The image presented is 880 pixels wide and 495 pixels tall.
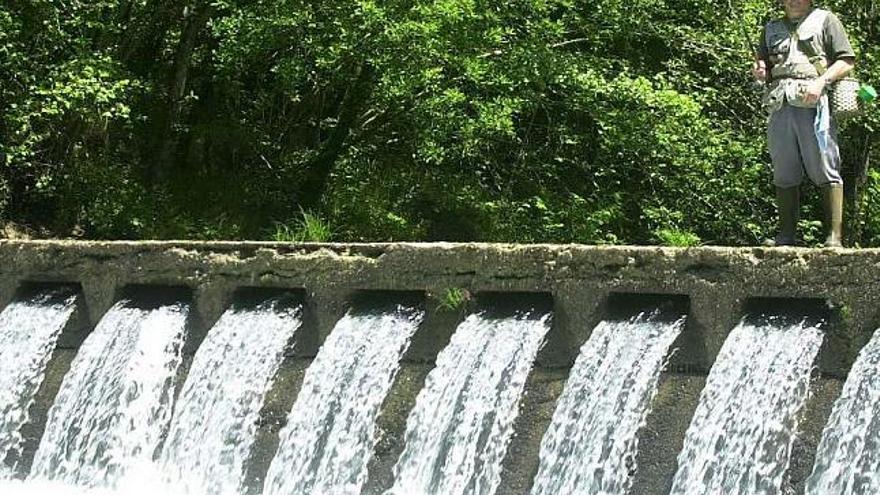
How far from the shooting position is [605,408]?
5969 millimetres

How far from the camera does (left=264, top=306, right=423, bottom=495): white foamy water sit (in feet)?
21.6

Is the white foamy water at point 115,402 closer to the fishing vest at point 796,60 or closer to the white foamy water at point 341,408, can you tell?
the white foamy water at point 341,408

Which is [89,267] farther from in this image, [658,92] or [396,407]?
[658,92]

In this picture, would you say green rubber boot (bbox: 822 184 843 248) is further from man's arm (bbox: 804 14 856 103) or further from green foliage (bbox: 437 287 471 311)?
green foliage (bbox: 437 287 471 311)

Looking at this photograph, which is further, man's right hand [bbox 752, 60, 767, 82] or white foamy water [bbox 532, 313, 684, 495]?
man's right hand [bbox 752, 60, 767, 82]

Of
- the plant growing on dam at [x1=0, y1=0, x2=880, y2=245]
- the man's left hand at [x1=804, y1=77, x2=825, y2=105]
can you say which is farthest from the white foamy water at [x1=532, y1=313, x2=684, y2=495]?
the plant growing on dam at [x1=0, y1=0, x2=880, y2=245]

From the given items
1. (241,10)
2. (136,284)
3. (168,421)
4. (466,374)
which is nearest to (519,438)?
(466,374)

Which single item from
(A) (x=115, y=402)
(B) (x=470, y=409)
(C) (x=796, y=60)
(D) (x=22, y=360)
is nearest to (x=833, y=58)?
(C) (x=796, y=60)

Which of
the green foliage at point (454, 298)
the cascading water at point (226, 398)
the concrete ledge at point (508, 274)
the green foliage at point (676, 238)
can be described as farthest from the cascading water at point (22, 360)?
the green foliage at point (676, 238)

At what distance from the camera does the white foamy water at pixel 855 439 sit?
5277mm

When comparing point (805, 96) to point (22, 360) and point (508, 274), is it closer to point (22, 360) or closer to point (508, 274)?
point (508, 274)

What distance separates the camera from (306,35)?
37.0ft

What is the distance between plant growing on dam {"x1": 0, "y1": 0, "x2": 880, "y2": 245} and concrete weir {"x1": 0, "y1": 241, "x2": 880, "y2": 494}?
226 cm

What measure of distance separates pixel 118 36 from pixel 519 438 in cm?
784
